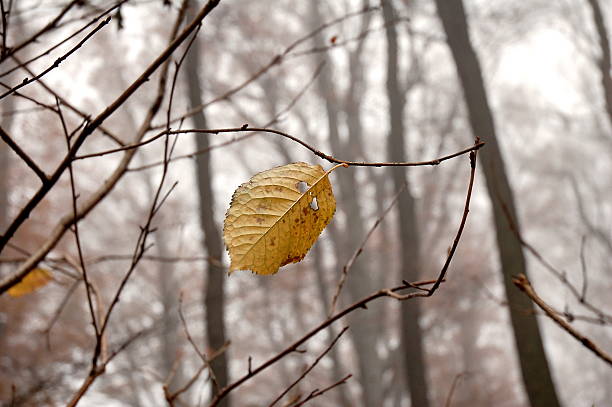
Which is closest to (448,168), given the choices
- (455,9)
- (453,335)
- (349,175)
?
(349,175)

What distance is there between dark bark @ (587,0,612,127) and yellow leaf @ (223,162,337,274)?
10.8 feet

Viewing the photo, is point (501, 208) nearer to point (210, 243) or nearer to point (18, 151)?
point (210, 243)

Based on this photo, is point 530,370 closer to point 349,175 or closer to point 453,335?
point 349,175

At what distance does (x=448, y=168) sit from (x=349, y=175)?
115 inches

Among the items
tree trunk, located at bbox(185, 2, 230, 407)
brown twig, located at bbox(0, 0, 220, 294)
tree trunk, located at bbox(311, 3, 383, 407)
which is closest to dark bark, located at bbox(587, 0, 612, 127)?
tree trunk, located at bbox(185, 2, 230, 407)

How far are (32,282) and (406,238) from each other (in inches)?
146

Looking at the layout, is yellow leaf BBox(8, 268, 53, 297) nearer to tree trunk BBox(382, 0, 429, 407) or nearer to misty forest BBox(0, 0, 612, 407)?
misty forest BBox(0, 0, 612, 407)

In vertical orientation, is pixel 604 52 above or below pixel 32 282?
above

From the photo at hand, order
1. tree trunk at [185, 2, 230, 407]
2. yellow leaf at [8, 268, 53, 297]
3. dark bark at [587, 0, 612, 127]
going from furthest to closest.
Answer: tree trunk at [185, 2, 230, 407]
dark bark at [587, 0, 612, 127]
yellow leaf at [8, 268, 53, 297]

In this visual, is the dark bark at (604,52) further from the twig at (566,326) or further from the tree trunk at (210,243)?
the twig at (566,326)

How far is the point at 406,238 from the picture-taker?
4.34 meters

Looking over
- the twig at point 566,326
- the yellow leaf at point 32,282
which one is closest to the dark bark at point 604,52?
the twig at point 566,326

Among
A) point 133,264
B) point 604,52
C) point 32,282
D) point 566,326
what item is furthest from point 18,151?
point 604,52

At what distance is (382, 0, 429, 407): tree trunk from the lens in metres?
3.76
